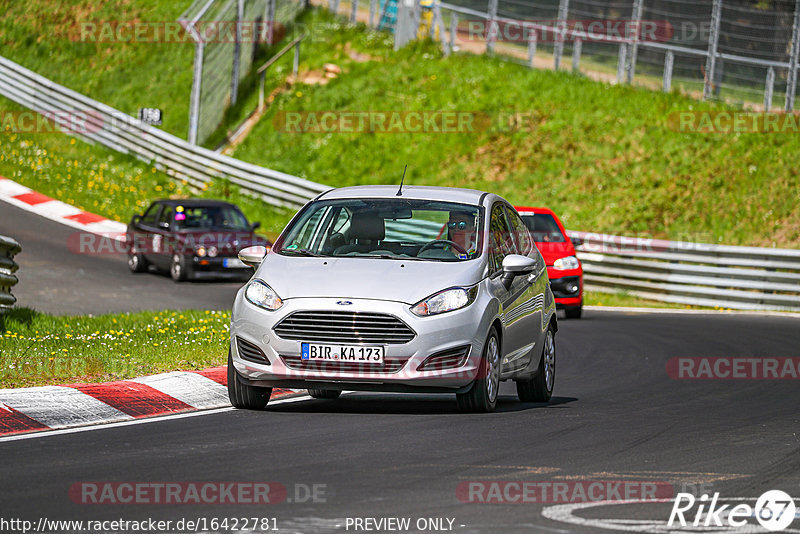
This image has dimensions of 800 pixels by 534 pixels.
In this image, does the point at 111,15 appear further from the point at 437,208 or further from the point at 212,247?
the point at 437,208

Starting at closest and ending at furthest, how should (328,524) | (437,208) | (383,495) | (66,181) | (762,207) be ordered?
(328,524), (383,495), (437,208), (762,207), (66,181)

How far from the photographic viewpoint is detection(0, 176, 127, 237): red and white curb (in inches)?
1242

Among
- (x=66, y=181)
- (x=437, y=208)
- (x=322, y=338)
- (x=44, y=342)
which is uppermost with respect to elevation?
(x=437, y=208)

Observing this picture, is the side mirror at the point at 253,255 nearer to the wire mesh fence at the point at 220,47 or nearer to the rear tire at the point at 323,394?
the rear tire at the point at 323,394

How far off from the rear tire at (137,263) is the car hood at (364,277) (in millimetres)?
16722

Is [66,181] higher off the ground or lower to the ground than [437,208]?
lower

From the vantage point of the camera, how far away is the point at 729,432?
32.8 feet

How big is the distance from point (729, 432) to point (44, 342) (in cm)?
661

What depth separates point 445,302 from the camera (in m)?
10.2

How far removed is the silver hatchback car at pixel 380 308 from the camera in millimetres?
10070

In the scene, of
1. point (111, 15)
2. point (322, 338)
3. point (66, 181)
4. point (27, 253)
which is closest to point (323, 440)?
point (322, 338)
